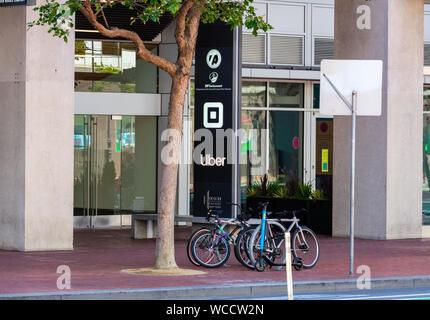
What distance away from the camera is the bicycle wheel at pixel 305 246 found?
15.8 metres

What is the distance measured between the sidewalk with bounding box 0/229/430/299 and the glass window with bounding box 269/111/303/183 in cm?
772

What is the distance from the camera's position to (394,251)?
19125 millimetres

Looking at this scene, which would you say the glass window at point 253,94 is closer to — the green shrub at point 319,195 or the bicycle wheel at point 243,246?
the green shrub at point 319,195

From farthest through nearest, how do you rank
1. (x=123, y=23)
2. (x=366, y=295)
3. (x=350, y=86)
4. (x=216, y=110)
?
1. (x=123, y=23)
2. (x=216, y=110)
3. (x=350, y=86)
4. (x=366, y=295)

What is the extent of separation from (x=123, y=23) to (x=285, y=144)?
649 cm

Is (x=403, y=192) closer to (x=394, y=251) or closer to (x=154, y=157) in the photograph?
(x=394, y=251)

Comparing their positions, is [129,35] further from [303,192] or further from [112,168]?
[112,168]

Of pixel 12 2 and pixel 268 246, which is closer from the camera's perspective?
pixel 268 246

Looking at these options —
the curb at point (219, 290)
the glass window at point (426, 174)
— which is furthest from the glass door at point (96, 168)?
the curb at point (219, 290)

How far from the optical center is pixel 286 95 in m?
28.5

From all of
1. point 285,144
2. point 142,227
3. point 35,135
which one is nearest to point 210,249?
point 35,135

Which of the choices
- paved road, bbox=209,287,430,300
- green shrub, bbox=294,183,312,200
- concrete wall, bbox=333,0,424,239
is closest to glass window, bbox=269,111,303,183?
green shrub, bbox=294,183,312,200

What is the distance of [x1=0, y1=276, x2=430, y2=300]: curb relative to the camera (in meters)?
12.3

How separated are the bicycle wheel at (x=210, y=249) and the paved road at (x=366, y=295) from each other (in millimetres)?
2798
